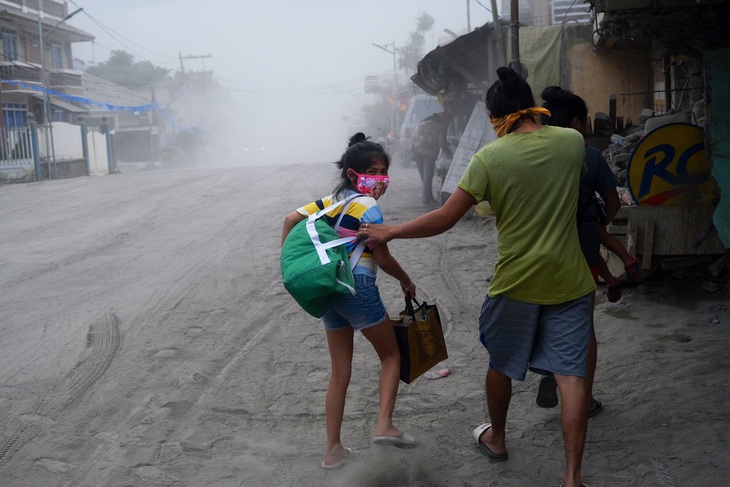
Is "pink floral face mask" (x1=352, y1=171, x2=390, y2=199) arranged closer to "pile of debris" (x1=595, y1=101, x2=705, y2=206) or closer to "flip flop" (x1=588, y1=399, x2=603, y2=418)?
"flip flop" (x1=588, y1=399, x2=603, y2=418)

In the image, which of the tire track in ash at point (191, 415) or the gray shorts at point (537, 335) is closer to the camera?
the gray shorts at point (537, 335)

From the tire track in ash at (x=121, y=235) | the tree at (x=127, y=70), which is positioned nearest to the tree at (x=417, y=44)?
the tree at (x=127, y=70)

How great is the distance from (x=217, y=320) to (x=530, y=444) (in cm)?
342

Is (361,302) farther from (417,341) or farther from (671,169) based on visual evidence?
(671,169)

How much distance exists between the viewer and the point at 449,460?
3.87m

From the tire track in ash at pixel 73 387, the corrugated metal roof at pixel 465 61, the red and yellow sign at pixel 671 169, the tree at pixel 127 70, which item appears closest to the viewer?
the tire track in ash at pixel 73 387

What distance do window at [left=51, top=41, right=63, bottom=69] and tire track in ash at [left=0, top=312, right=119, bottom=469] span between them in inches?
1719

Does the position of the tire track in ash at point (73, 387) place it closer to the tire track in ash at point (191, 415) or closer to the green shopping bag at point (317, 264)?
the tire track in ash at point (191, 415)

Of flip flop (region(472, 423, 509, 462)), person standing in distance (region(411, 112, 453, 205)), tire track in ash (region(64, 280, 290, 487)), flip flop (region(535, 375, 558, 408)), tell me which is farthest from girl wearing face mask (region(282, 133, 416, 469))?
person standing in distance (region(411, 112, 453, 205))

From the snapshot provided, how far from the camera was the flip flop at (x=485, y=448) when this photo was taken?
3.80 metres

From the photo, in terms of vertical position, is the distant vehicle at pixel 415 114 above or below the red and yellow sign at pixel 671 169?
above

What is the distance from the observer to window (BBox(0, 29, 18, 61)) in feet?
Answer: 128

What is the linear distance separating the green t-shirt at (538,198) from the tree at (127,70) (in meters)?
69.1

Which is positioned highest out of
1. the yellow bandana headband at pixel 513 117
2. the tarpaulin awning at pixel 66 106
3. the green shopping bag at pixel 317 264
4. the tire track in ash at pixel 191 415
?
the tarpaulin awning at pixel 66 106
